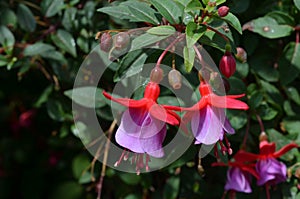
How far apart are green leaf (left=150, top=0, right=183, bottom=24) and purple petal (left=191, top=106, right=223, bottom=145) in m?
0.19

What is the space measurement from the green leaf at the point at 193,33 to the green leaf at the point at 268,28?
0.29 metres

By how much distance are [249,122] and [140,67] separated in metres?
0.35

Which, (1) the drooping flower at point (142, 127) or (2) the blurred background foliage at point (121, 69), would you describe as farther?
(2) the blurred background foliage at point (121, 69)

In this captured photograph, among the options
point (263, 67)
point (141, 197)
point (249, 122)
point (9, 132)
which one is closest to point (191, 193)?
point (141, 197)

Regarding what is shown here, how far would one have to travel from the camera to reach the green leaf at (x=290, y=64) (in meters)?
1.24

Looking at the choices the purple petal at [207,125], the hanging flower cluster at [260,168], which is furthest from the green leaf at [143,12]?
the hanging flower cluster at [260,168]

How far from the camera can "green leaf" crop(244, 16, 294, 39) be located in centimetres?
123

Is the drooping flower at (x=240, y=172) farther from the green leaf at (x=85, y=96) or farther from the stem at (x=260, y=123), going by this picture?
the green leaf at (x=85, y=96)

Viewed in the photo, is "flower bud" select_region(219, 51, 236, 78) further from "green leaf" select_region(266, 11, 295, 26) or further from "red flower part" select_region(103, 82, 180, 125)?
"green leaf" select_region(266, 11, 295, 26)

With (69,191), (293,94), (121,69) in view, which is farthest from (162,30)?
(69,191)

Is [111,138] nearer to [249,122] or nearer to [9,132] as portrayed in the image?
[249,122]

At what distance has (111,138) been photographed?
4.59 ft

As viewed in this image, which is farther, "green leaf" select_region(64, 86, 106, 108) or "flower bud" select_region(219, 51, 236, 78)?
"green leaf" select_region(64, 86, 106, 108)

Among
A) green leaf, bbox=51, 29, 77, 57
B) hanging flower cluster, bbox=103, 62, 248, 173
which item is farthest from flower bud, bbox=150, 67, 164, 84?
green leaf, bbox=51, 29, 77, 57
